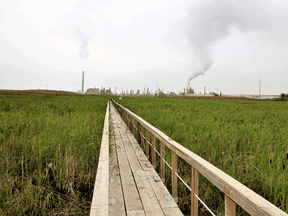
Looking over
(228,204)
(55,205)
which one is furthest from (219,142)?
(55,205)

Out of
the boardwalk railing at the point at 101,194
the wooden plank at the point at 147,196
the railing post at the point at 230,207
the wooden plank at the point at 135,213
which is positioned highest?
the boardwalk railing at the point at 101,194

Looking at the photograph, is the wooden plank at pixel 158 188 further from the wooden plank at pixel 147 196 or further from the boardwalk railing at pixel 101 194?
the boardwalk railing at pixel 101 194

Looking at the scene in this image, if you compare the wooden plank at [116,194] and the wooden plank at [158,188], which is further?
the wooden plank at [158,188]

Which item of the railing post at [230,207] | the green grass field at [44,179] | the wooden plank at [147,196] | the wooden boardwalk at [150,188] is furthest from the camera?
the wooden plank at [147,196]

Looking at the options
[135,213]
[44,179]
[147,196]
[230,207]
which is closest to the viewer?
[230,207]

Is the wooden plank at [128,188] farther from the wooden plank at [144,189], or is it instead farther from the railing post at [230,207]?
the railing post at [230,207]

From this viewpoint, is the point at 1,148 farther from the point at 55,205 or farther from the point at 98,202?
the point at 98,202

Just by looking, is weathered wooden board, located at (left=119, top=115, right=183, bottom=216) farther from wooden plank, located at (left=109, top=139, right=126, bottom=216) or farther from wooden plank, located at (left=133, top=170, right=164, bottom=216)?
wooden plank, located at (left=109, top=139, right=126, bottom=216)

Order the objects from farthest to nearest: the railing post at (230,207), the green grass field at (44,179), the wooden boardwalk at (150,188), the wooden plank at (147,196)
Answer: the wooden plank at (147,196)
the green grass field at (44,179)
the railing post at (230,207)
the wooden boardwalk at (150,188)

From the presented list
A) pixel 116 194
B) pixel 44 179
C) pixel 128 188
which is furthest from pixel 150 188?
pixel 44 179

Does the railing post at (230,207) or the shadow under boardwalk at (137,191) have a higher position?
the railing post at (230,207)

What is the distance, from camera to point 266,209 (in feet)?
2.89

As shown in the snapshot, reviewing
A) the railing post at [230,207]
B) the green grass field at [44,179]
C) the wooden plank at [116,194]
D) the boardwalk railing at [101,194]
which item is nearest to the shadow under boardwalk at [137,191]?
the wooden plank at [116,194]

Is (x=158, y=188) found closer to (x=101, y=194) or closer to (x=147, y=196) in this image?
(x=147, y=196)
